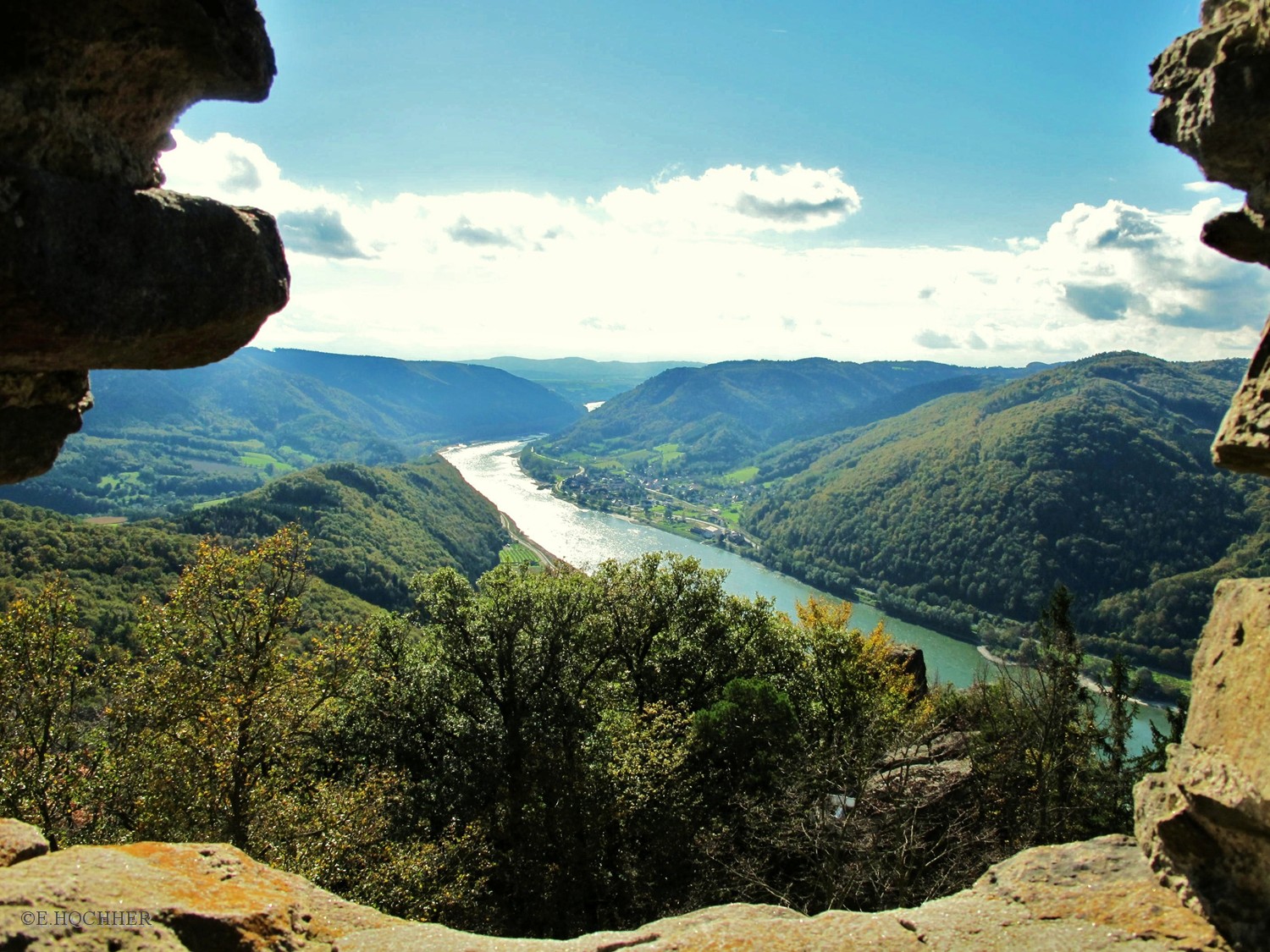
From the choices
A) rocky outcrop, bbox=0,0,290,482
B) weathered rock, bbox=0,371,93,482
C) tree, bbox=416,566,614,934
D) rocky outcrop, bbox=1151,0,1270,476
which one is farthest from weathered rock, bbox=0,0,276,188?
tree, bbox=416,566,614,934

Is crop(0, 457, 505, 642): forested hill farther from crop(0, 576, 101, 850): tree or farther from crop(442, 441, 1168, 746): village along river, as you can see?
crop(442, 441, 1168, 746): village along river

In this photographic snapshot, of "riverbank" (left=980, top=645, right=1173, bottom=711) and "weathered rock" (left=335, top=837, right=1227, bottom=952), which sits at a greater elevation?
"weathered rock" (left=335, top=837, right=1227, bottom=952)

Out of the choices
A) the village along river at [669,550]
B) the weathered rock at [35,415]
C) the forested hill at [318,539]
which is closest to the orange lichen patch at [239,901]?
the weathered rock at [35,415]

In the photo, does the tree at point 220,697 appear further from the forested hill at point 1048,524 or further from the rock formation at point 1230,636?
the forested hill at point 1048,524

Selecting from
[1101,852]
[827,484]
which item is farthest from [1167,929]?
[827,484]

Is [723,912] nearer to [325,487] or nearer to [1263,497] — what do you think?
[325,487]
